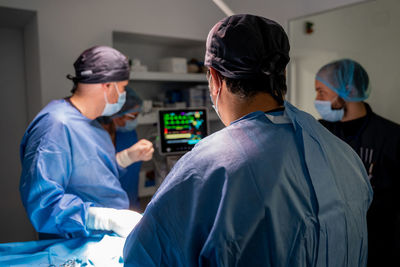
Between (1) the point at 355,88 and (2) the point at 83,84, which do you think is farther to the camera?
(1) the point at 355,88

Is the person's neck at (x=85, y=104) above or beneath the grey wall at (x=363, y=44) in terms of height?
beneath

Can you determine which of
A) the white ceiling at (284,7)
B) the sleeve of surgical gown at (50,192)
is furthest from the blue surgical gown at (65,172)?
the white ceiling at (284,7)

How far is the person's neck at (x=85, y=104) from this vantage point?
5.53 feet

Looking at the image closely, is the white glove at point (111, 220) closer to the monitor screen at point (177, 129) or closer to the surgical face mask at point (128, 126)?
the monitor screen at point (177, 129)

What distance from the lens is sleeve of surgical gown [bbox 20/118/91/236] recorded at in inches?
51.9

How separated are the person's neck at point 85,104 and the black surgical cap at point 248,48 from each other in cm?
103

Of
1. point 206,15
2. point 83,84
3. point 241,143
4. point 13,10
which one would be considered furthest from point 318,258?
point 206,15

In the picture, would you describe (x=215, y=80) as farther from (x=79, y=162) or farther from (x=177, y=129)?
(x=177, y=129)

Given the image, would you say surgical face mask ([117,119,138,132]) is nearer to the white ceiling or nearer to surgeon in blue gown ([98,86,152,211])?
surgeon in blue gown ([98,86,152,211])

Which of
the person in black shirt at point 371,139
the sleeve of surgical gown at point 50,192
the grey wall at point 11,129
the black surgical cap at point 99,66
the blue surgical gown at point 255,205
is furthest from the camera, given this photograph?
the grey wall at point 11,129

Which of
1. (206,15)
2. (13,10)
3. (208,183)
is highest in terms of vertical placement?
A: (206,15)

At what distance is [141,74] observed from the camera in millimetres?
2586

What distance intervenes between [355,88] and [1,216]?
9.34ft

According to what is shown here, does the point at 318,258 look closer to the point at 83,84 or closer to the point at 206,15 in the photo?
the point at 83,84
